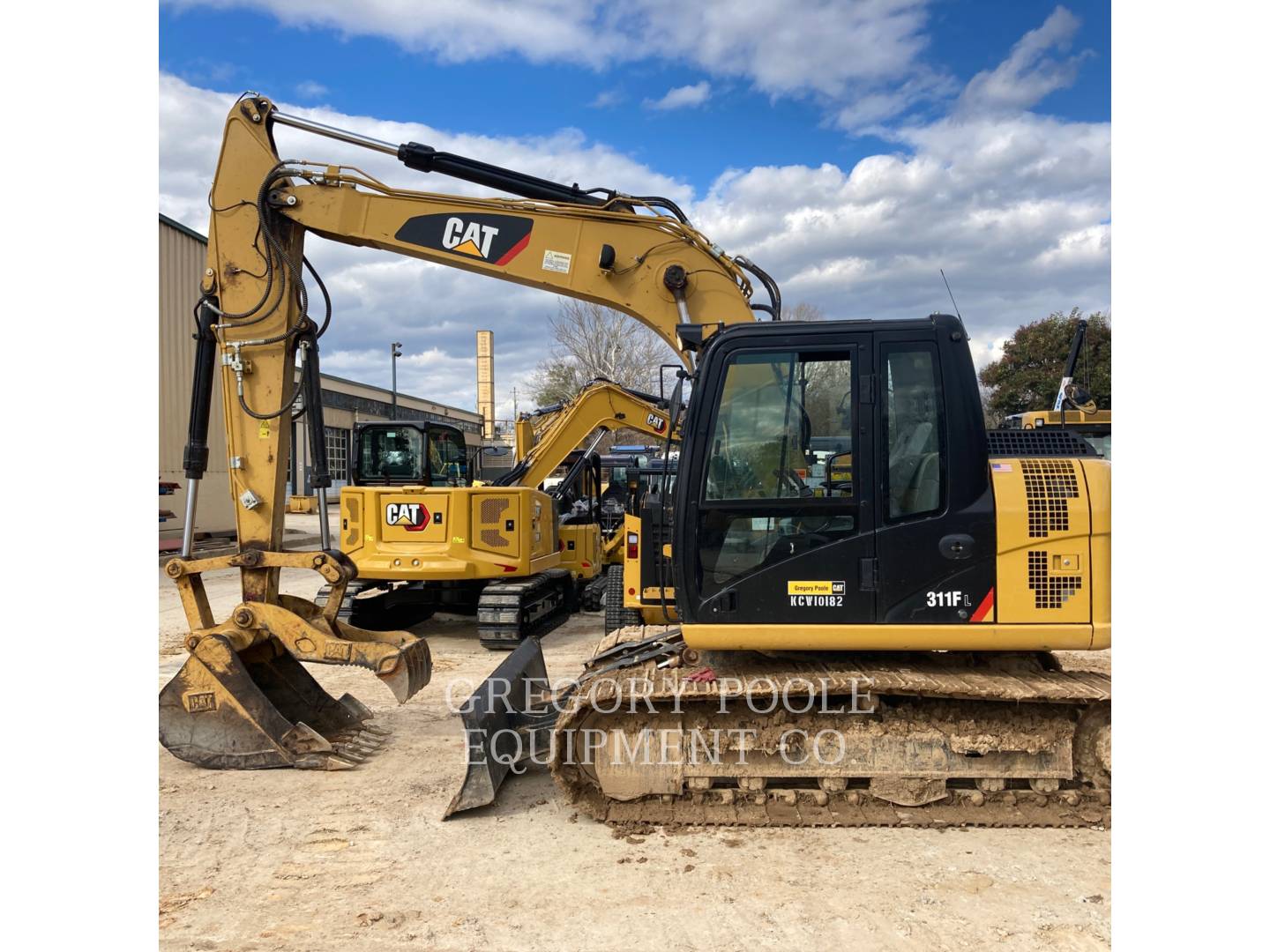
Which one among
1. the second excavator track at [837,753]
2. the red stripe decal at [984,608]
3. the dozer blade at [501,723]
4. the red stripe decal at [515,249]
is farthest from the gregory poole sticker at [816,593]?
the red stripe decal at [515,249]

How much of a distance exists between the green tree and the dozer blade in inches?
826

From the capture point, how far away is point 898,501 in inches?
159

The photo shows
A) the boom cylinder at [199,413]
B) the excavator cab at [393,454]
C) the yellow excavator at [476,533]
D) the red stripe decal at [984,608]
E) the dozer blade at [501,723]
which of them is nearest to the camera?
the red stripe decal at [984,608]

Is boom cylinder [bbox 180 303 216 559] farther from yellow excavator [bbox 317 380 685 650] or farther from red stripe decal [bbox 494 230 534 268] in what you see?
yellow excavator [bbox 317 380 685 650]

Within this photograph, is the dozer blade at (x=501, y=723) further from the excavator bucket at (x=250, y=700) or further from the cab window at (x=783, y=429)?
the cab window at (x=783, y=429)

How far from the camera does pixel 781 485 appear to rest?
409 cm

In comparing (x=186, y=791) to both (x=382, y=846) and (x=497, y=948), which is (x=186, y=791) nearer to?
(x=382, y=846)

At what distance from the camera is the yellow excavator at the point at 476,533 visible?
27.9ft

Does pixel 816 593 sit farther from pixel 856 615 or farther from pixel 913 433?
pixel 913 433

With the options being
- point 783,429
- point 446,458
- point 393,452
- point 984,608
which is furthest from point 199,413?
point 446,458

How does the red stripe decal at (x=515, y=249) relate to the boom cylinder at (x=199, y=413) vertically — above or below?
above

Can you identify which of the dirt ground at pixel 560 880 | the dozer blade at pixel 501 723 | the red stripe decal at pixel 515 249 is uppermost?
the red stripe decal at pixel 515 249

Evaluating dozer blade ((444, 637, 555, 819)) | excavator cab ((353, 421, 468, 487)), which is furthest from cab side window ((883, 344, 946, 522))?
excavator cab ((353, 421, 468, 487))

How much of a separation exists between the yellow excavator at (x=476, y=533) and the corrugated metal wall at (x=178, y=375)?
8715mm
